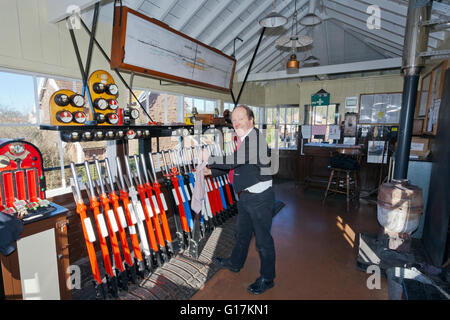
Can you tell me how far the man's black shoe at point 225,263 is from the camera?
7.84 feet

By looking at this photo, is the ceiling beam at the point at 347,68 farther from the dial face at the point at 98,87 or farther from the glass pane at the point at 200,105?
the dial face at the point at 98,87

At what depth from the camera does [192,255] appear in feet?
8.66

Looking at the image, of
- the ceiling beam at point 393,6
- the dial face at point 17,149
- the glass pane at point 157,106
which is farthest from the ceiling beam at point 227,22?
the dial face at point 17,149

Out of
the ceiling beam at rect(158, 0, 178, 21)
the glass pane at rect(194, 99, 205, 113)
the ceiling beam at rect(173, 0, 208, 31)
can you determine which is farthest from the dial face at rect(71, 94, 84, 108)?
the glass pane at rect(194, 99, 205, 113)

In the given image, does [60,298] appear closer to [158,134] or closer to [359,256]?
[158,134]

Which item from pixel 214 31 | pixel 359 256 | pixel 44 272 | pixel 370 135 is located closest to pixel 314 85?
pixel 370 135

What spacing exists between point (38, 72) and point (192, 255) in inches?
91.2

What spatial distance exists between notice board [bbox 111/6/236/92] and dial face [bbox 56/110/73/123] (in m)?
0.77

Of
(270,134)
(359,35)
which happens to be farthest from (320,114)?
(359,35)

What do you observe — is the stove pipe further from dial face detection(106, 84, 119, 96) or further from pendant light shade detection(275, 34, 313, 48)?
dial face detection(106, 84, 119, 96)

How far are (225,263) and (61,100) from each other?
2.07 meters

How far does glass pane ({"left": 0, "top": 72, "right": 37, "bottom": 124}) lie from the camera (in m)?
2.10

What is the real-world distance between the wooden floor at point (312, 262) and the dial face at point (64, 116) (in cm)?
179

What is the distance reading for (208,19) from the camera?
3400mm
